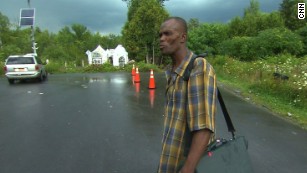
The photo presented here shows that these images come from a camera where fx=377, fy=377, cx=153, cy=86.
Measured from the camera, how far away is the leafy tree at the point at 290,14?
211ft

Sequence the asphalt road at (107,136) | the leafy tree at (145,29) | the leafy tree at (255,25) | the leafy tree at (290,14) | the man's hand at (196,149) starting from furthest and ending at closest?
the leafy tree at (290,14)
the leafy tree at (255,25)
the leafy tree at (145,29)
the asphalt road at (107,136)
the man's hand at (196,149)

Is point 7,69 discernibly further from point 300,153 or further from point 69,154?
point 300,153

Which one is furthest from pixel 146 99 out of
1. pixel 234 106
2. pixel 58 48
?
pixel 58 48

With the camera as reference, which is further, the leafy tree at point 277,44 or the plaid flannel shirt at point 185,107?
the leafy tree at point 277,44

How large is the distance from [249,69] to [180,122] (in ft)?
65.1

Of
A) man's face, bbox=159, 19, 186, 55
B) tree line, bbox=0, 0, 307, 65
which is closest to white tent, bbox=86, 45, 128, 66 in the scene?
tree line, bbox=0, 0, 307, 65

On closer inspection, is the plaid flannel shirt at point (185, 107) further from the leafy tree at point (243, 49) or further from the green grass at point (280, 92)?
the leafy tree at point (243, 49)

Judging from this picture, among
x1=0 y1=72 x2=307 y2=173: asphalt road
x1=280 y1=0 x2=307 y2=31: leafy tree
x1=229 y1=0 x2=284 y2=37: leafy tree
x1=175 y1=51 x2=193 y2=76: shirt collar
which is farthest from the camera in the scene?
x1=280 y1=0 x2=307 y2=31: leafy tree

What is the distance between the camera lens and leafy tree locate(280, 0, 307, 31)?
64.2 meters

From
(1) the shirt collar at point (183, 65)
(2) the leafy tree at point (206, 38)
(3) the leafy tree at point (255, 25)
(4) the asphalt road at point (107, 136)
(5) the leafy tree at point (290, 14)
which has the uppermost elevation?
(5) the leafy tree at point (290, 14)

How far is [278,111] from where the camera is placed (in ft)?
38.9

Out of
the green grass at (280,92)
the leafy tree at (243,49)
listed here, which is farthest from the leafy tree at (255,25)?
the green grass at (280,92)

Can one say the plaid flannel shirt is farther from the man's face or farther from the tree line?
the tree line

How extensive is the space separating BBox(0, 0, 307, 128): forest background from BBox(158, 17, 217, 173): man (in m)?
8.12
